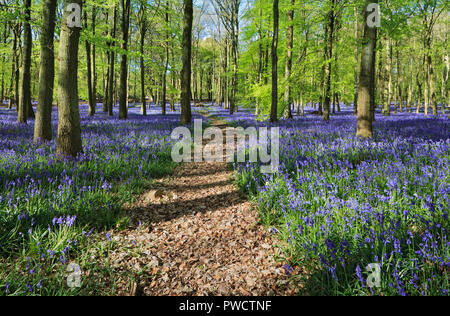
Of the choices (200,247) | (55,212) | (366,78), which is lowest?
(200,247)

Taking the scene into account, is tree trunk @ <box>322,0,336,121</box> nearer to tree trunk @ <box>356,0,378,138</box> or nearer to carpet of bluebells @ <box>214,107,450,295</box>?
tree trunk @ <box>356,0,378,138</box>

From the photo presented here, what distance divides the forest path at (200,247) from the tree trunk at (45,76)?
457 cm

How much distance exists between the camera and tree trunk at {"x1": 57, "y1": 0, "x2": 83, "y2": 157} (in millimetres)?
4891

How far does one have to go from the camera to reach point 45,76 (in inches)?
266

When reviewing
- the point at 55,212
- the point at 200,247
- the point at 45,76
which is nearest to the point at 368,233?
the point at 200,247

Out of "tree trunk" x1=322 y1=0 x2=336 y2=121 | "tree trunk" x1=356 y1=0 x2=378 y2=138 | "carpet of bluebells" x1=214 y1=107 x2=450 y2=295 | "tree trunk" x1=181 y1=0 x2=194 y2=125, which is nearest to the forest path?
"carpet of bluebells" x1=214 y1=107 x2=450 y2=295

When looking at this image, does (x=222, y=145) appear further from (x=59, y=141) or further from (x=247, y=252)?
(x=247, y=252)

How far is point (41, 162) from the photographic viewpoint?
4.54 metres

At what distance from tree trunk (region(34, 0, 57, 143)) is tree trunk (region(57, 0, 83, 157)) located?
2124 mm

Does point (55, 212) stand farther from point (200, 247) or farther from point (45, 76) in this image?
point (45, 76)

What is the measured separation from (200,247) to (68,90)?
4451 millimetres

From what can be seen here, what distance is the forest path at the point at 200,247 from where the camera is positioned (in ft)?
7.54

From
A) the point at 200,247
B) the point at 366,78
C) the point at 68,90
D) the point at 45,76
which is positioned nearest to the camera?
the point at 200,247

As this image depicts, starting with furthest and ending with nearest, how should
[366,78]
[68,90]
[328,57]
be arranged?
[328,57], [366,78], [68,90]
